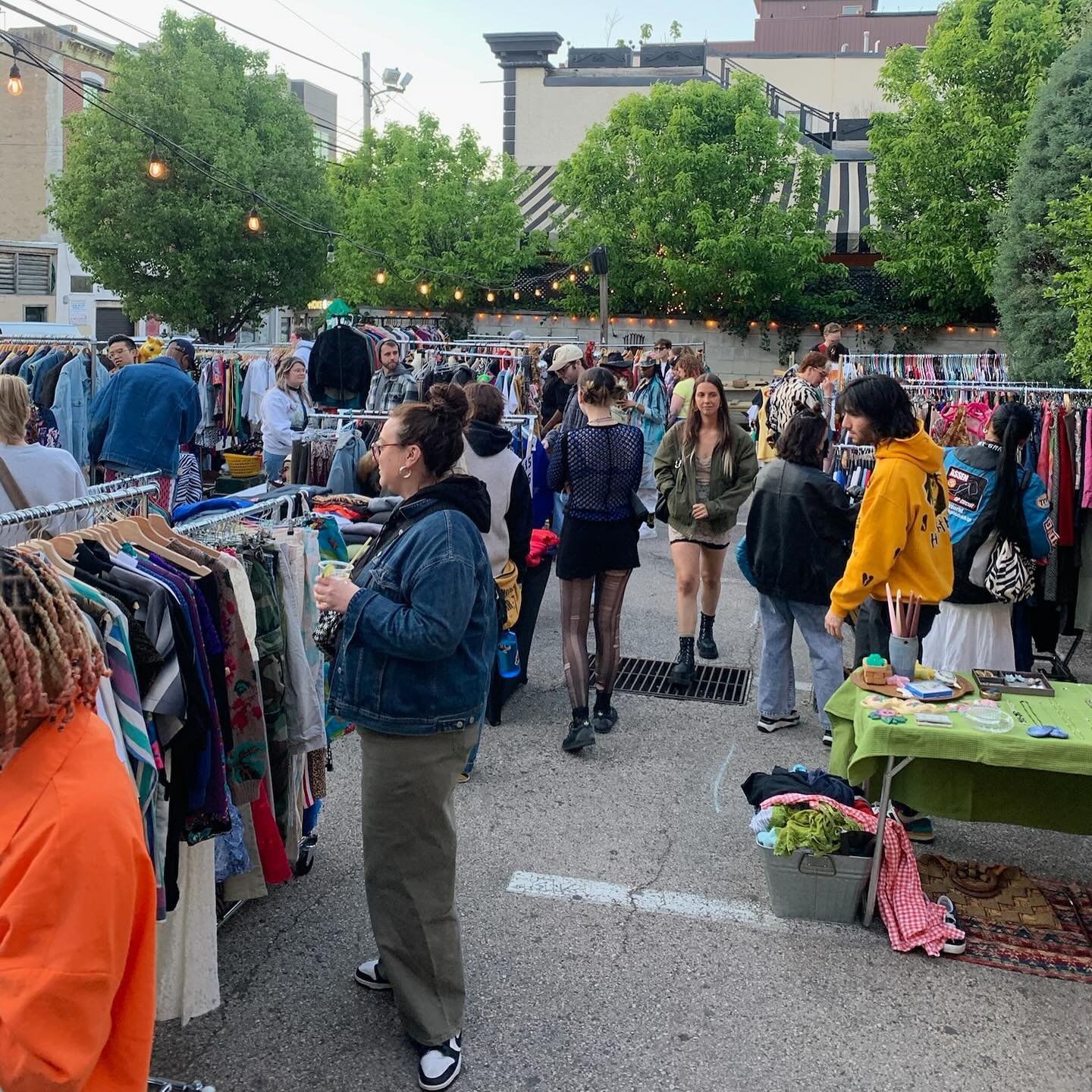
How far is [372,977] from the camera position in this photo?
3.76 meters

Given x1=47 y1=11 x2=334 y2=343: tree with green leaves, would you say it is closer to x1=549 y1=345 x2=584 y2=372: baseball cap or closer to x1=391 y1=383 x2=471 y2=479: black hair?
x1=549 y1=345 x2=584 y2=372: baseball cap

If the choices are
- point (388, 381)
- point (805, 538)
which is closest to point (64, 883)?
point (805, 538)

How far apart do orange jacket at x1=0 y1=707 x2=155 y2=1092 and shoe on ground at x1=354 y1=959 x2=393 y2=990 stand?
6.90 feet

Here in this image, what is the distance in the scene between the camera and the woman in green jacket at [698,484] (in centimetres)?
702

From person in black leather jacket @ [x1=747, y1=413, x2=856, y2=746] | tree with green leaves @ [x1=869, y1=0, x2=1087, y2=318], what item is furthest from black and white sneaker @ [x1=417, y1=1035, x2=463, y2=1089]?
tree with green leaves @ [x1=869, y1=0, x2=1087, y2=318]

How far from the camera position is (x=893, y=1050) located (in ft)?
11.5

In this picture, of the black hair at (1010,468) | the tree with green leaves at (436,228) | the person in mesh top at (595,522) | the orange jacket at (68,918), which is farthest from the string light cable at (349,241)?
the orange jacket at (68,918)

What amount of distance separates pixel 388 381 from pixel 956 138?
18.9 meters

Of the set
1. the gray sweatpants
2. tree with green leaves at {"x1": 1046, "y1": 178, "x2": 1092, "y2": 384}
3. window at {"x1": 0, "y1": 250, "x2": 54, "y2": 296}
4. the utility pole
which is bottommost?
the gray sweatpants

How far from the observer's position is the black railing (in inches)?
1282

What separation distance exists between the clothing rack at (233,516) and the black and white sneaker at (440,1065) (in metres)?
1.89

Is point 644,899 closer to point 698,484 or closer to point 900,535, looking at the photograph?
point 900,535

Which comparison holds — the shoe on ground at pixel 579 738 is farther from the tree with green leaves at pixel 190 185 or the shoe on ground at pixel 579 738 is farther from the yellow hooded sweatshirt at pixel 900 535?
the tree with green leaves at pixel 190 185

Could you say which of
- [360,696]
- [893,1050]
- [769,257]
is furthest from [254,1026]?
[769,257]
